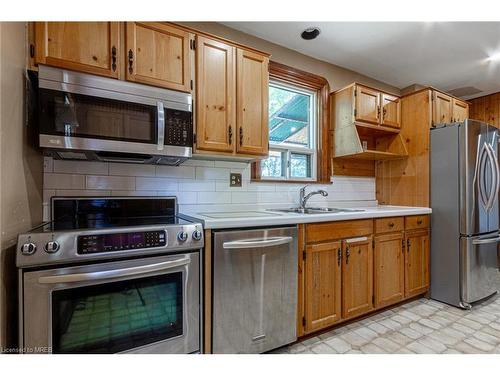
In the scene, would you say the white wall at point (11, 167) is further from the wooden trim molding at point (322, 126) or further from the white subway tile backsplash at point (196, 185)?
the wooden trim molding at point (322, 126)

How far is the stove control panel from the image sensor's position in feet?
3.78

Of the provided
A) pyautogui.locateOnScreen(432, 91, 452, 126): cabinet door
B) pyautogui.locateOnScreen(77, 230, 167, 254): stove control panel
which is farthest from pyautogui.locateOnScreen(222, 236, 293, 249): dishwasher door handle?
pyautogui.locateOnScreen(432, 91, 452, 126): cabinet door

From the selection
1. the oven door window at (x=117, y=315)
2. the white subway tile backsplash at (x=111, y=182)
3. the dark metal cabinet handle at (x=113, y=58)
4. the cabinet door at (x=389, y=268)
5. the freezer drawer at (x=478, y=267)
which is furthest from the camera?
the freezer drawer at (x=478, y=267)

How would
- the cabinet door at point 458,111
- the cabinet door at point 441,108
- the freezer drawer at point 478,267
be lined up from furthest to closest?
the cabinet door at point 458,111, the cabinet door at point 441,108, the freezer drawer at point 478,267

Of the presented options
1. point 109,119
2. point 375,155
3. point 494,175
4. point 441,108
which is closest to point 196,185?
point 109,119

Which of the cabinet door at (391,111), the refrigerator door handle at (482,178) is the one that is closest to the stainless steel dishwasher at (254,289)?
the cabinet door at (391,111)

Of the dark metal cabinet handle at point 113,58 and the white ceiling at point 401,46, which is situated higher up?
the white ceiling at point 401,46

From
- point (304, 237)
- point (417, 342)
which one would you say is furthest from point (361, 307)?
point (304, 237)

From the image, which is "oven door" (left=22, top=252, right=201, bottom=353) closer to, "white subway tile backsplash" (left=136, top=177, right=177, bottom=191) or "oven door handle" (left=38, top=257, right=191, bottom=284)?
"oven door handle" (left=38, top=257, right=191, bottom=284)

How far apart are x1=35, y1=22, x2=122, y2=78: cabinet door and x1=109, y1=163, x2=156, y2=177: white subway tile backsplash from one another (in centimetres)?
61

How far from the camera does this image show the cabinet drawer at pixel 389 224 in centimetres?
222

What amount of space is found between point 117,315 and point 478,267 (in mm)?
3101

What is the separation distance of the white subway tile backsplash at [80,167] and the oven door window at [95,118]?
409 mm
